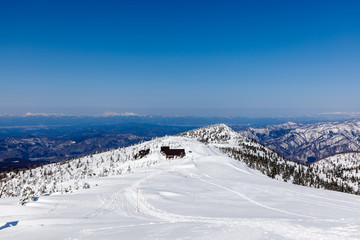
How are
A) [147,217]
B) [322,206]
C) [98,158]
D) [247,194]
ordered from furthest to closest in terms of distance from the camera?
1. [98,158]
2. [247,194]
3. [322,206]
4. [147,217]

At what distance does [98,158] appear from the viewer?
266 feet

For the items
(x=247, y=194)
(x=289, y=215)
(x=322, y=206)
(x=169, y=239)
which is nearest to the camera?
(x=169, y=239)

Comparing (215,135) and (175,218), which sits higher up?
(175,218)

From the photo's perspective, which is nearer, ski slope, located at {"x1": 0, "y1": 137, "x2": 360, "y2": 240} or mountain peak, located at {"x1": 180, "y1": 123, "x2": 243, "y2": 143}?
ski slope, located at {"x1": 0, "y1": 137, "x2": 360, "y2": 240}

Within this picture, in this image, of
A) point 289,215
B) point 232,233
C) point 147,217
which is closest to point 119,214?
point 147,217

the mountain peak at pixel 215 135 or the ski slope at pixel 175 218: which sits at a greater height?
the ski slope at pixel 175 218

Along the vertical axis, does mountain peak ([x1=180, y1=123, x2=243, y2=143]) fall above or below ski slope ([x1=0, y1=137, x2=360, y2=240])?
below

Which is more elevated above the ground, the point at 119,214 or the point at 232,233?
the point at 232,233

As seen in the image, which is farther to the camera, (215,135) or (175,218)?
(215,135)

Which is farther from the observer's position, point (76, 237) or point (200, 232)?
point (200, 232)

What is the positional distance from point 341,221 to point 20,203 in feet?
62.0

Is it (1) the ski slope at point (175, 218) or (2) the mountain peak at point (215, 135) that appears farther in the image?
(2) the mountain peak at point (215, 135)

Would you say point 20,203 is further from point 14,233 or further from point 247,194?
point 247,194

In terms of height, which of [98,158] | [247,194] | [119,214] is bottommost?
[98,158]
